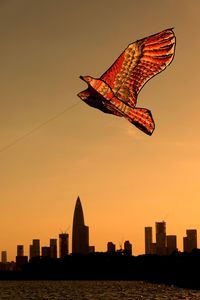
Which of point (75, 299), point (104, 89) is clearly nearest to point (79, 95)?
point (104, 89)

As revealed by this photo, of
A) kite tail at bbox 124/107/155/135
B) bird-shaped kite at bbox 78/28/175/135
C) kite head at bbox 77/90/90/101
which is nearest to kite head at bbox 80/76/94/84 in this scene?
bird-shaped kite at bbox 78/28/175/135

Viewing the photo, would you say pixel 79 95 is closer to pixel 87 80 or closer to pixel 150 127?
pixel 87 80

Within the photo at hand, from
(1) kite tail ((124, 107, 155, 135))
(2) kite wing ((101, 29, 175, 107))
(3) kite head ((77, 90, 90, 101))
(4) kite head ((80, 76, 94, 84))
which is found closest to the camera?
(4) kite head ((80, 76, 94, 84))

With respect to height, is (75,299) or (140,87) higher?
(140,87)

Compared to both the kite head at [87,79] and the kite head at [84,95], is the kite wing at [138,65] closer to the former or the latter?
the kite head at [84,95]

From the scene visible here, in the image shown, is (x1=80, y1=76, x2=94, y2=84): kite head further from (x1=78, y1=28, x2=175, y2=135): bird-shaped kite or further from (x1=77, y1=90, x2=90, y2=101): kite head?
(x1=77, y1=90, x2=90, y2=101): kite head

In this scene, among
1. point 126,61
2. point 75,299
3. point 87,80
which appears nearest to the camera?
point 87,80

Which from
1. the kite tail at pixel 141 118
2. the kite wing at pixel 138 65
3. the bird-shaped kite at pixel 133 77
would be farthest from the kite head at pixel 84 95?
the kite tail at pixel 141 118
